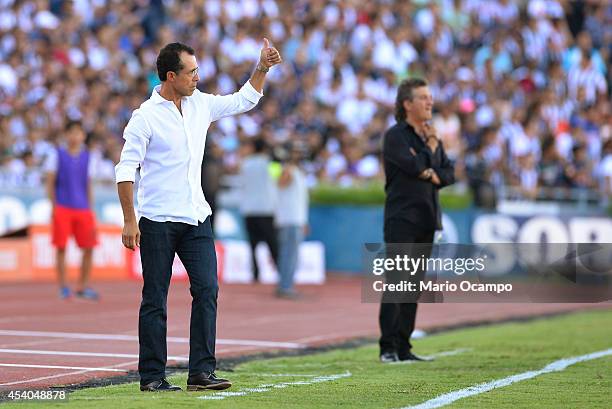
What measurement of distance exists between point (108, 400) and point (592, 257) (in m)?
6.93

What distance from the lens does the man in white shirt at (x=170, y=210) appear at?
27.0ft

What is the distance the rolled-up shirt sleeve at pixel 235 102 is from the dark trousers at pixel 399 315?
2447 mm

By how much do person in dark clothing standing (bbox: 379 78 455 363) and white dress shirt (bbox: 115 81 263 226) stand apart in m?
2.70

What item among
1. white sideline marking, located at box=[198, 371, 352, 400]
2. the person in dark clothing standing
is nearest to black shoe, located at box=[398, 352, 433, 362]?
the person in dark clothing standing

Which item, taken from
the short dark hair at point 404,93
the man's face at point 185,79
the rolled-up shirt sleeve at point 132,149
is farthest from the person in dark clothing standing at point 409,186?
the rolled-up shirt sleeve at point 132,149

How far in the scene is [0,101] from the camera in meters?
22.0

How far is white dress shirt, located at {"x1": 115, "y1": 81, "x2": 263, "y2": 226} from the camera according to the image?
816 centimetres

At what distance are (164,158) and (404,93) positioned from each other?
10.3ft

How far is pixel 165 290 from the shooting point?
837cm

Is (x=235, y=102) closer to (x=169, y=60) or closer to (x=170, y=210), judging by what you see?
(x=169, y=60)

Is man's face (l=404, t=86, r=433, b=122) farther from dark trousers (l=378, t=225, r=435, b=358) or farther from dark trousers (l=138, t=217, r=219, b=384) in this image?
dark trousers (l=138, t=217, r=219, b=384)

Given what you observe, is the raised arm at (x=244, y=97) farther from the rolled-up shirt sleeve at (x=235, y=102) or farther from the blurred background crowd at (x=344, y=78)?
the blurred background crowd at (x=344, y=78)

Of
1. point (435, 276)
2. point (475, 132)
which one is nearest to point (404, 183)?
point (435, 276)

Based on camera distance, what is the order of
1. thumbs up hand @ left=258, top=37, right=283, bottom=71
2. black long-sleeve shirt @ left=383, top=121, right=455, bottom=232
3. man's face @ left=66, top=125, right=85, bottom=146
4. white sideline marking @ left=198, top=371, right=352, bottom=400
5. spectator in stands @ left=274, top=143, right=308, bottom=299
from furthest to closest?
spectator in stands @ left=274, top=143, right=308, bottom=299 → man's face @ left=66, top=125, right=85, bottom=146 → black long-sleeve shirt @ left=383, top=121, right=455, bottom=232 → thumbs up hand @ left=258, top=37, right=283, bottom=71 → white sideline marking @ left=198, top=371, right=352, bottom=400
